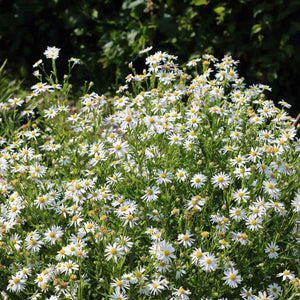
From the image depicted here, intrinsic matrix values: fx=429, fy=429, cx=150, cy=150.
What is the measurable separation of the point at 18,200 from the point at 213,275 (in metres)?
1.36

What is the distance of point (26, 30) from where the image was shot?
705cm

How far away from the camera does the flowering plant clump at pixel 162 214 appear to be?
2.46m

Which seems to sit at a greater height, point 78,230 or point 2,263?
point 78,230

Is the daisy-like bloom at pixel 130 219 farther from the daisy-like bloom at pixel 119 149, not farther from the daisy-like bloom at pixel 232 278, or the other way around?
the daisy-like bloom at pixel 232 278

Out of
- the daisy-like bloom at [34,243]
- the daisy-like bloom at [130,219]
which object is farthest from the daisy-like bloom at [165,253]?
the daisy-like bloom at [34,243]

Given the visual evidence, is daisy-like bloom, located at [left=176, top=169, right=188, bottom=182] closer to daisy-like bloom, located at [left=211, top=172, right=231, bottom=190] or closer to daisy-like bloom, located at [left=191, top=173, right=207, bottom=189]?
daisy-like bloom, located at [left=191, top=173, right=207, bottom=189]

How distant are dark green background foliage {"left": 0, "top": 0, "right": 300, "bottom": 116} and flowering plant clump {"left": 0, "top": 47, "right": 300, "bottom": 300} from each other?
202 cm

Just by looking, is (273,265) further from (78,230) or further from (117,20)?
(117,20)

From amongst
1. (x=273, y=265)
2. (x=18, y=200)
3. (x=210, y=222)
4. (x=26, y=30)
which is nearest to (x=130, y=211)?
(x=210, y=222)

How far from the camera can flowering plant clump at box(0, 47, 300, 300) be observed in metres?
2.46

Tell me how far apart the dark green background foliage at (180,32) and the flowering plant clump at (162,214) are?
2.02 metres

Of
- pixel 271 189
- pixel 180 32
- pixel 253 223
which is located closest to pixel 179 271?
pixel 253 223

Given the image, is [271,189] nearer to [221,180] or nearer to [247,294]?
[221,180]

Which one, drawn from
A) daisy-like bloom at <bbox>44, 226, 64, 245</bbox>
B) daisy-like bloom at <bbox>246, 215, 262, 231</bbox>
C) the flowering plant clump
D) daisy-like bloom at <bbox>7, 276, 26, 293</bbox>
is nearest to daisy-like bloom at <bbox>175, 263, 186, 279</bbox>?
the flowering plant clump
